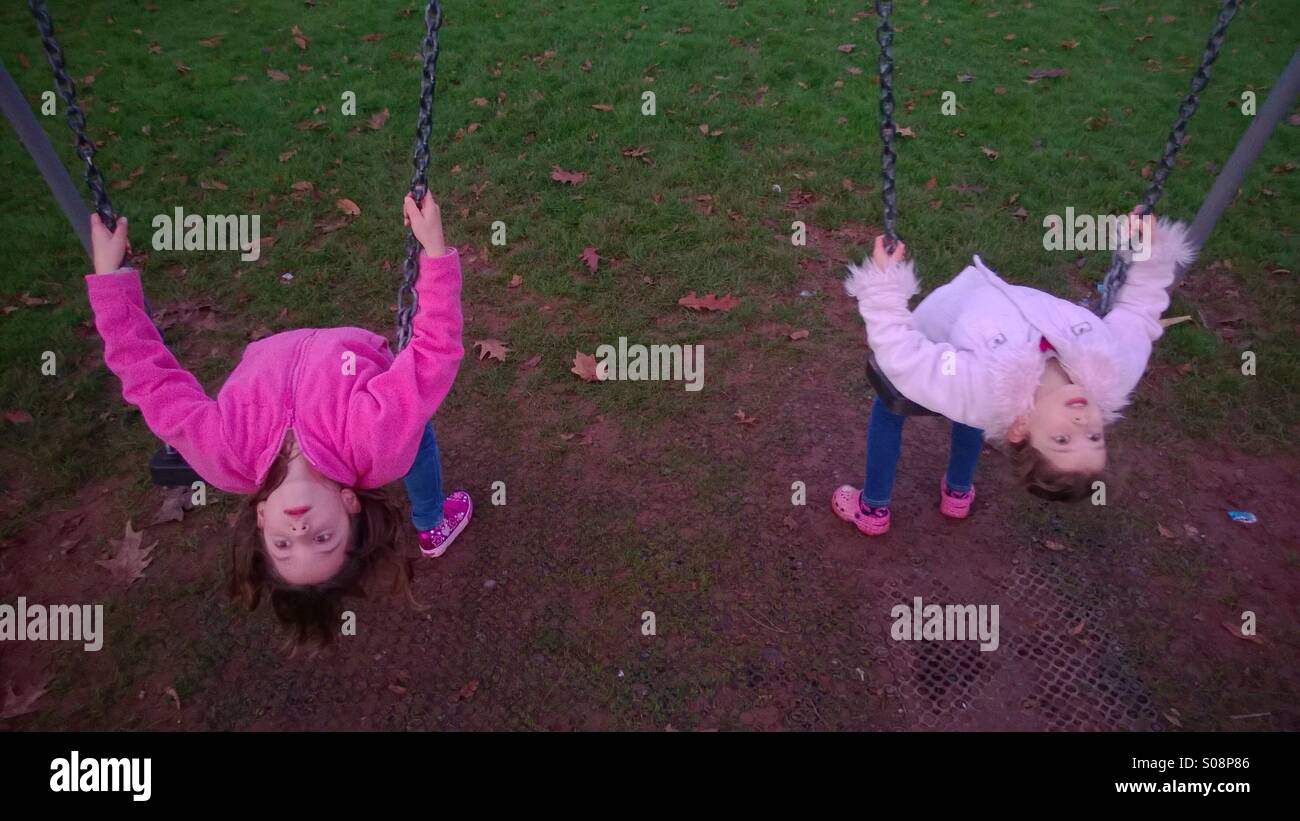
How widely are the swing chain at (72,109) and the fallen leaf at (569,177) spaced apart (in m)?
3.45

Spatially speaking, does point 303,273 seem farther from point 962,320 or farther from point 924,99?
point 924,99

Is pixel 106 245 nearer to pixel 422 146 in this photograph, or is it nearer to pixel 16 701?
pixel 422 146

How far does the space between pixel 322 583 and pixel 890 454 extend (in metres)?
2.11

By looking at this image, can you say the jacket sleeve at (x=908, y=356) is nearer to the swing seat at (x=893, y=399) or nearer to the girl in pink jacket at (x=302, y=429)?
the swing seat at (x=893, y=399)

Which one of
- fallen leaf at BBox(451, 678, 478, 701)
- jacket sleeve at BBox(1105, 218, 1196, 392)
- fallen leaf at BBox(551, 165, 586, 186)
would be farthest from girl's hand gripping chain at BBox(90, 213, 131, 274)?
fallen leaf at BBox(551, 165, 586, 186)

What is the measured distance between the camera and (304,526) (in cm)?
225

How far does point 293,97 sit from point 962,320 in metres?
6.08

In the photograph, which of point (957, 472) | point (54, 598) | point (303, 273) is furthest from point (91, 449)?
point (957, 472)

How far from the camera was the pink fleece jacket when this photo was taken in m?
2.36

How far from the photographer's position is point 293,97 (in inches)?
259

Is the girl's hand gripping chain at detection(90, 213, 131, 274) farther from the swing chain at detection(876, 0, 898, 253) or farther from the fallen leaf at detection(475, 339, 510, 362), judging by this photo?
the swing chain at detection(876, 0, 898, 253)

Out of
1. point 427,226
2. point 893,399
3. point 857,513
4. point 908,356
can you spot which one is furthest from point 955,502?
point 427,226

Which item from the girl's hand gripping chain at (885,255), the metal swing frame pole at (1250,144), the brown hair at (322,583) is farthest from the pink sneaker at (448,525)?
the metal swing frame pole at (1250,144)

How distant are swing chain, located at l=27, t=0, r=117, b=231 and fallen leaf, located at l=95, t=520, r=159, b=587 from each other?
1642mm
